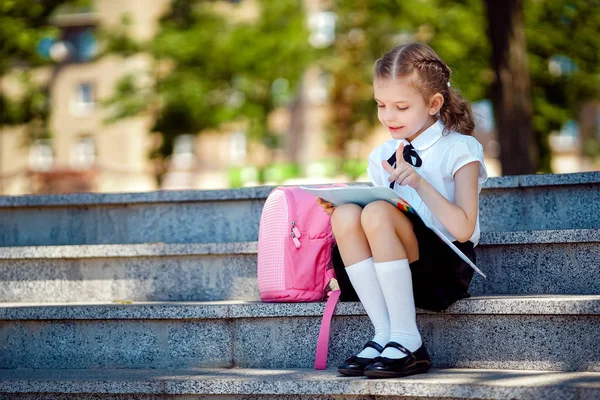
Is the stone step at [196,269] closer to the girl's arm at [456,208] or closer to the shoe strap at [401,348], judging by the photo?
the girl's arm at [456,208]

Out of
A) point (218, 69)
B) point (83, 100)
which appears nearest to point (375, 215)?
point (218, 69)

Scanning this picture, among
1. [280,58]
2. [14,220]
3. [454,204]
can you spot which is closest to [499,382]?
[454,204]

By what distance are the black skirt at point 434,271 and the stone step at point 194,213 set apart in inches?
41.2

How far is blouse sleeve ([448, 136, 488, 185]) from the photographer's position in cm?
315

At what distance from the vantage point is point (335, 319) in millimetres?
3324

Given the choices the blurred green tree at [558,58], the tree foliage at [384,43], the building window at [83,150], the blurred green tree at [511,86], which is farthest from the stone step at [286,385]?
the building window at [83,150]

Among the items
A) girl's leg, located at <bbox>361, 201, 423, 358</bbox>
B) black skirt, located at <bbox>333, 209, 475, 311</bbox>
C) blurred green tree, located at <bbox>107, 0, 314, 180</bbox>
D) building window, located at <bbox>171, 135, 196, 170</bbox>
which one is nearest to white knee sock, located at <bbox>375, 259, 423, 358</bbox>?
girl's leg, located at <bbox>361, 201, 423, 358</bbox>

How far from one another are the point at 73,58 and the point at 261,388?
38.5m

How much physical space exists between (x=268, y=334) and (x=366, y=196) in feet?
2.40

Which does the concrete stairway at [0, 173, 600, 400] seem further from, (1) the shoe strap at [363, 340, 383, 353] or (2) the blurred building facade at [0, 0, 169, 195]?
(2) the blurred building facade at [0, 0, 169, 195]

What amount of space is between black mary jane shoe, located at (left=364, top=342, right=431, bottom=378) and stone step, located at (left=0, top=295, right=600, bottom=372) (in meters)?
0.29

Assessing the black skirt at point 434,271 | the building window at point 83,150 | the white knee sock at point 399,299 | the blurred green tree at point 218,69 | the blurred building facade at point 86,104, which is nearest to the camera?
the white knee sock at point 399,299

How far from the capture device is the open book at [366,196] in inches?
119

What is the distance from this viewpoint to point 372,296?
10.1 ft
